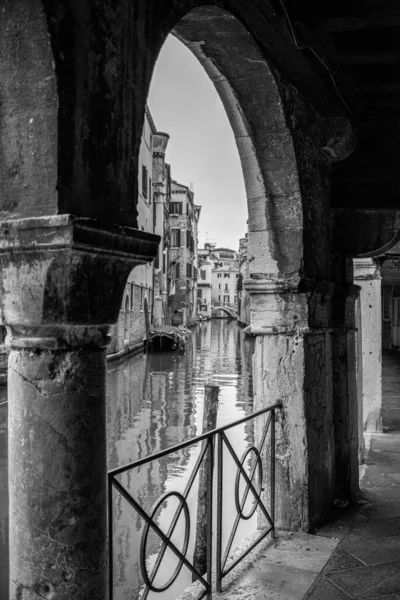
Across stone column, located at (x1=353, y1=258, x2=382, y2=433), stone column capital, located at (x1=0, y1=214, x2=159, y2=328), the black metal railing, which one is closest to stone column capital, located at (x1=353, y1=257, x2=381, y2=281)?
stone column, located at (x1=353, y1=258, x2=382, y2=433)

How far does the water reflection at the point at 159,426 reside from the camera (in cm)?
659

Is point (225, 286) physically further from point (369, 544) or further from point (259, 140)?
point (369, 544)

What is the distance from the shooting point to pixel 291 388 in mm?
3811

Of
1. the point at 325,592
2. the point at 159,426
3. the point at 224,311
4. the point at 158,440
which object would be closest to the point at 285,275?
the point at 325,592

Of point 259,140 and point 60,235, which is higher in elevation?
point 259,140

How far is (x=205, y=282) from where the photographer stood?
70.7 metres

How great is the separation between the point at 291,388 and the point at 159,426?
8.47m

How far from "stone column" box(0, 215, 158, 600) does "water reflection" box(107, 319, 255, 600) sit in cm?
433

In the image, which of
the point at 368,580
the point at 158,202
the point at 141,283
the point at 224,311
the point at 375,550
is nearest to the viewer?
the point at 368,580

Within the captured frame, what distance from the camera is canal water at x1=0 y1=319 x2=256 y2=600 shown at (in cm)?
642

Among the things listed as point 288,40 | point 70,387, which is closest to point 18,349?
point 70,387

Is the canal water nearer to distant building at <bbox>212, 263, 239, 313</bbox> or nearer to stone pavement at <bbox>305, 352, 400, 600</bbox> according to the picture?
stone pavement at <bbox>305, 352, 400, 600</bbox>

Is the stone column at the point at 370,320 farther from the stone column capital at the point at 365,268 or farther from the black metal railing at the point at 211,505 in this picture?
the black metal railing at the point at 211,505

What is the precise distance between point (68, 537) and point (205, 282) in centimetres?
6903
